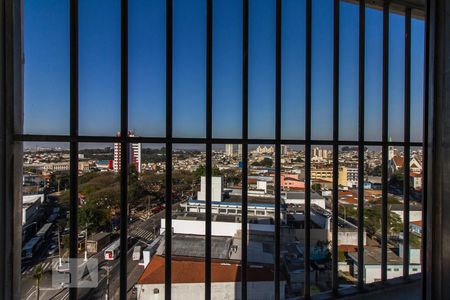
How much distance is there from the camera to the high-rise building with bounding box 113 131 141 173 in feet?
12.1

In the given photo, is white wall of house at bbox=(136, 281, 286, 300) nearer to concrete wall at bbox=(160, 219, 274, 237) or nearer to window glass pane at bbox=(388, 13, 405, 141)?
concrete wall at bbox=(160, 219, 274, 237)

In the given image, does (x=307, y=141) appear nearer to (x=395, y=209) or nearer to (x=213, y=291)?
(x=395, y=209)

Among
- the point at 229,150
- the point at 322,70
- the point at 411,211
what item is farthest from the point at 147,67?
the point at 411,211

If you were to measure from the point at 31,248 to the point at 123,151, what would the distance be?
1771mm

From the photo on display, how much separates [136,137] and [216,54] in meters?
1.89

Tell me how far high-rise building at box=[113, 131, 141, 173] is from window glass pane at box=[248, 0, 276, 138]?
1874mm

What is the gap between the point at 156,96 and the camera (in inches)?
151

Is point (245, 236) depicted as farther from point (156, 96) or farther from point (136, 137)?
point (156, 96)

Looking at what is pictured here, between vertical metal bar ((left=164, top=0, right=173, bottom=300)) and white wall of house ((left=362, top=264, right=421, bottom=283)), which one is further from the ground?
vertical metal bar ((left=164, top=0, right=173, bottom=300))

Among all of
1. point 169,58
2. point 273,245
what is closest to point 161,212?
point 273,245

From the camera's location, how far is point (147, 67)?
383cm

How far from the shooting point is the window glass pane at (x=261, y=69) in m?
4.38

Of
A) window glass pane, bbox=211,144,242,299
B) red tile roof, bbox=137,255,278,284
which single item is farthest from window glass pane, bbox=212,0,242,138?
red tile roof, bbox=137,255,278,284

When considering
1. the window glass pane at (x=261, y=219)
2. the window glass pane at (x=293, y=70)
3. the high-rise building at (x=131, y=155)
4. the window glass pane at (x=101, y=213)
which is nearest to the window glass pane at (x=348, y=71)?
the window glass pane at (x=293, y=70)
